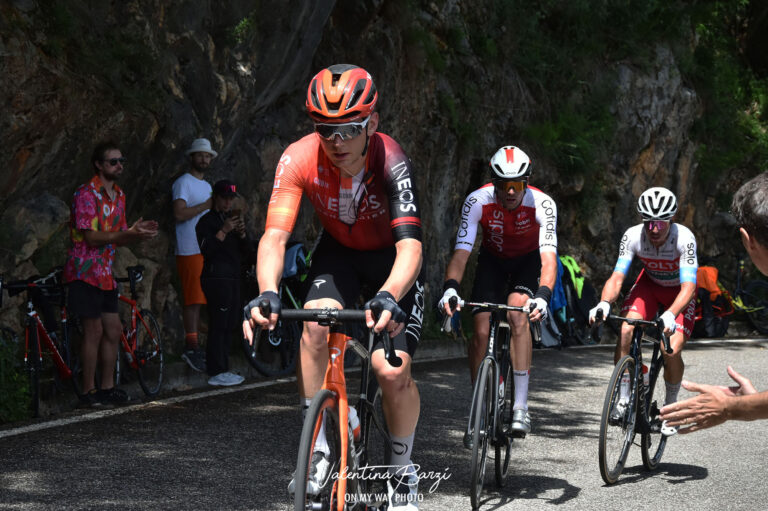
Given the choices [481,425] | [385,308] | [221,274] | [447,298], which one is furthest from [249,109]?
[385,308]

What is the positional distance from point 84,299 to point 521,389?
13.5 ft

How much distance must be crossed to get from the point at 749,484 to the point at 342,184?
377 cm

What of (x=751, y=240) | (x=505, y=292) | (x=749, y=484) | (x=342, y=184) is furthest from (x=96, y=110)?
(x=751, y=240)

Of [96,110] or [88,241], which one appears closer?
[88,241]

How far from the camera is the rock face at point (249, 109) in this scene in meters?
9.31

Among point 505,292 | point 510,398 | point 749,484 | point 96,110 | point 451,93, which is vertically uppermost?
point 451,93

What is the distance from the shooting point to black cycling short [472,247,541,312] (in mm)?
7121

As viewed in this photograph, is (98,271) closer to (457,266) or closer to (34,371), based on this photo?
(34,371)

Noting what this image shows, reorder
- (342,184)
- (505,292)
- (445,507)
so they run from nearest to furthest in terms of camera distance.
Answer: (342,184) → (445,507) → (505,292)

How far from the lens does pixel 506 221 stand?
7.13m

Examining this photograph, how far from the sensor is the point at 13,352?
27.2 feet

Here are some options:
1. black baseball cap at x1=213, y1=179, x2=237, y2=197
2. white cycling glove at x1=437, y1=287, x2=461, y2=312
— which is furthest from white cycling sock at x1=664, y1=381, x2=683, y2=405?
black baseball cap at x1=213, y1=179, x2=237, y2=197

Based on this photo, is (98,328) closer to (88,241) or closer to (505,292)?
(88,241)

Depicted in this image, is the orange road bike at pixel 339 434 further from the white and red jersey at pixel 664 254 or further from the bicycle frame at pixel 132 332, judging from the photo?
the bicycle frame at pixel 132 332
